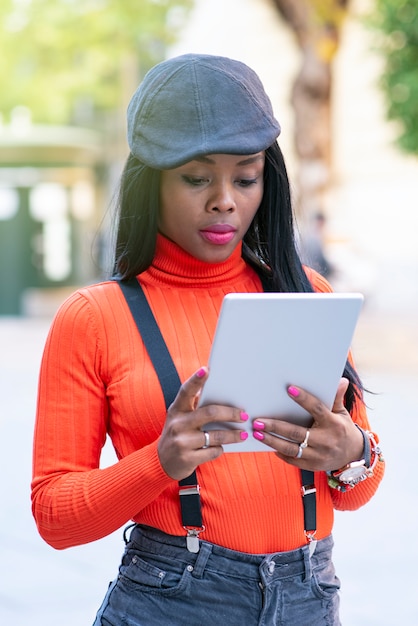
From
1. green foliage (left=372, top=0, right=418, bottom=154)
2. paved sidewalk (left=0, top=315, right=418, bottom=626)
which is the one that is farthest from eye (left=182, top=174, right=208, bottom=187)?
green foliage (left=372, top=0, right=418, bottom=154)

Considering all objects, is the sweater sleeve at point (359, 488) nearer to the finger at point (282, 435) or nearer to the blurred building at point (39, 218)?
the finger at point (282, 435)

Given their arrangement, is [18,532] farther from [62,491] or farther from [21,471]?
[62,491]

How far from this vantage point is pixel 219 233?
1.82 metres

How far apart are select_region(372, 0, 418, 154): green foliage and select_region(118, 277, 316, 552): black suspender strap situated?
9160mm

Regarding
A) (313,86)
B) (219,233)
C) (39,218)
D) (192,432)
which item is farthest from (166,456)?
(39,218)

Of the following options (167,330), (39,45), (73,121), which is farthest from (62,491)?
(73,121)

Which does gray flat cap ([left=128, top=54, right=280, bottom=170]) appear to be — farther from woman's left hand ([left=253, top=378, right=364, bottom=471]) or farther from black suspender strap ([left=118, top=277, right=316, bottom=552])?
woman's left hand ([left=253, top=378, right=364, bottom=471])

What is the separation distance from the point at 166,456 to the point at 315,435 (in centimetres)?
22

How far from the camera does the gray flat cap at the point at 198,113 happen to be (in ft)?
5.55

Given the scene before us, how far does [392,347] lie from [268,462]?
34.2 feet

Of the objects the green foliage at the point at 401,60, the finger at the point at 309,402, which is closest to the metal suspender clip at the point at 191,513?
the finger at the point at 309,402

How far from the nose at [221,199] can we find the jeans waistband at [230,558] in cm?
53

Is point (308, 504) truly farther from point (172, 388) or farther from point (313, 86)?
point (313, 86)

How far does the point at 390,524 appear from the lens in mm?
5488
